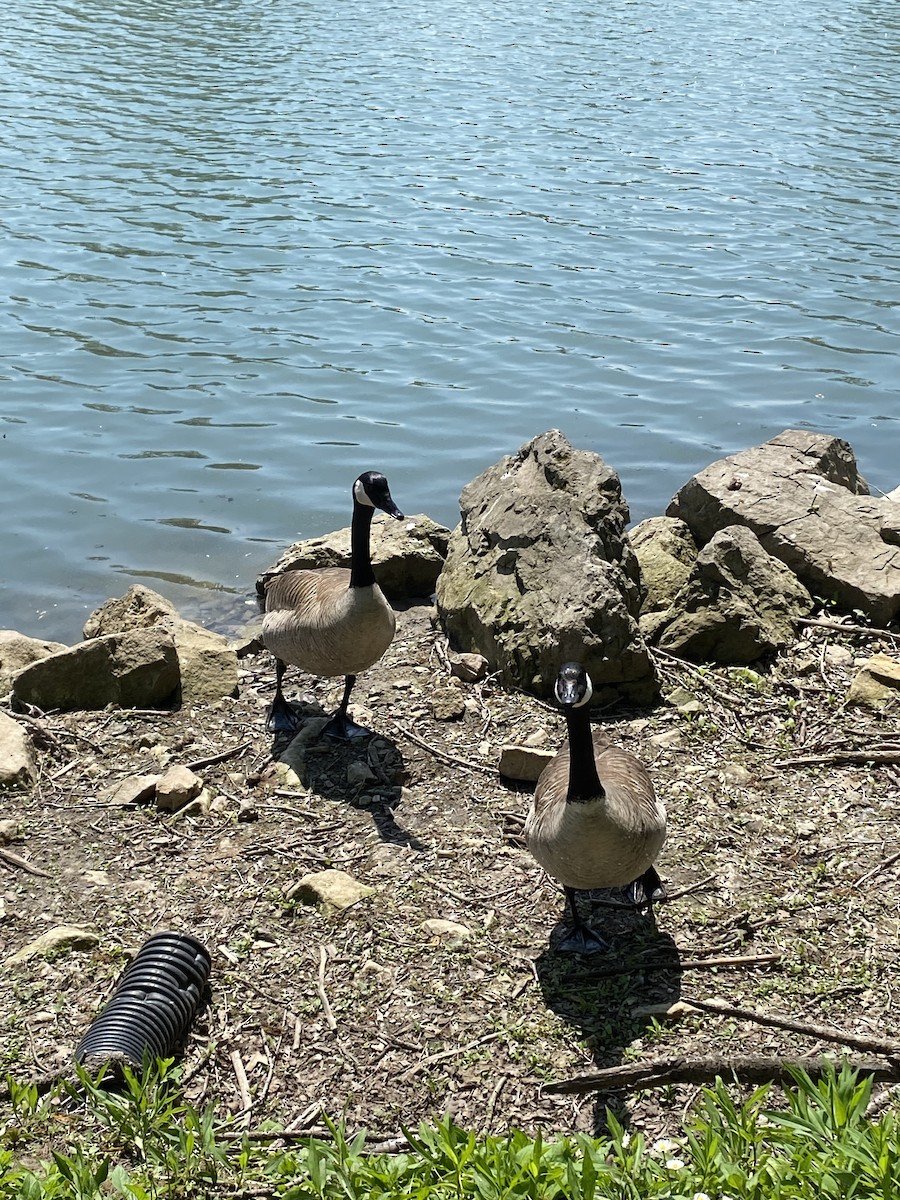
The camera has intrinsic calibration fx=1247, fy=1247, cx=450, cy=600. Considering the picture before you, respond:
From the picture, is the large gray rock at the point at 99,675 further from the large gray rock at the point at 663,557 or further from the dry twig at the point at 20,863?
the large gray rock at the point at 663,557

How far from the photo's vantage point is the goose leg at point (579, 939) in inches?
190

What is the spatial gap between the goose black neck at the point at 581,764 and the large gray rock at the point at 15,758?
2.86m

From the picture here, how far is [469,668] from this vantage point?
7023 millimetres

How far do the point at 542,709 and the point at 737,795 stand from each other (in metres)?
1.26

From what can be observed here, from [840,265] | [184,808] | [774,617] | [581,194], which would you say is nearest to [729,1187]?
[184,808]

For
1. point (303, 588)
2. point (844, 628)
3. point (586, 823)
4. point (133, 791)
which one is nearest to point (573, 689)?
point (586, 823)

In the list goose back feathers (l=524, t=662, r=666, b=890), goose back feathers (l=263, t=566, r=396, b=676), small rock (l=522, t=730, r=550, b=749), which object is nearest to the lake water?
goose back feathers (l=263, t=566, r=396, b=676)

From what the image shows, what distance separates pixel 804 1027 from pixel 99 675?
4.22 m

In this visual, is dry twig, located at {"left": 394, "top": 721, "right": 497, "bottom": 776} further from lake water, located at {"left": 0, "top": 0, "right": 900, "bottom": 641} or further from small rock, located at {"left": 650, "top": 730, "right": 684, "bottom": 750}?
lake water, located at {"left": 0, "top": 0, "right": 900, "bottom": 641}

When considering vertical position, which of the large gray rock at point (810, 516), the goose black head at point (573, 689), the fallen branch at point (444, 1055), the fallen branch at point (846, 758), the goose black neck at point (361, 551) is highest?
the goose black head at point (573, 689)

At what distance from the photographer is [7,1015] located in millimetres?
4449

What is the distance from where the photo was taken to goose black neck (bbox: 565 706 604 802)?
4.56 m

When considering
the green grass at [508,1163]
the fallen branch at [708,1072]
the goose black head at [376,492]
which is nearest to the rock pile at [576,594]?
the goose black head at [376,492]

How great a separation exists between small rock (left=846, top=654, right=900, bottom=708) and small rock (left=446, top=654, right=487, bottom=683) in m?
1.98
